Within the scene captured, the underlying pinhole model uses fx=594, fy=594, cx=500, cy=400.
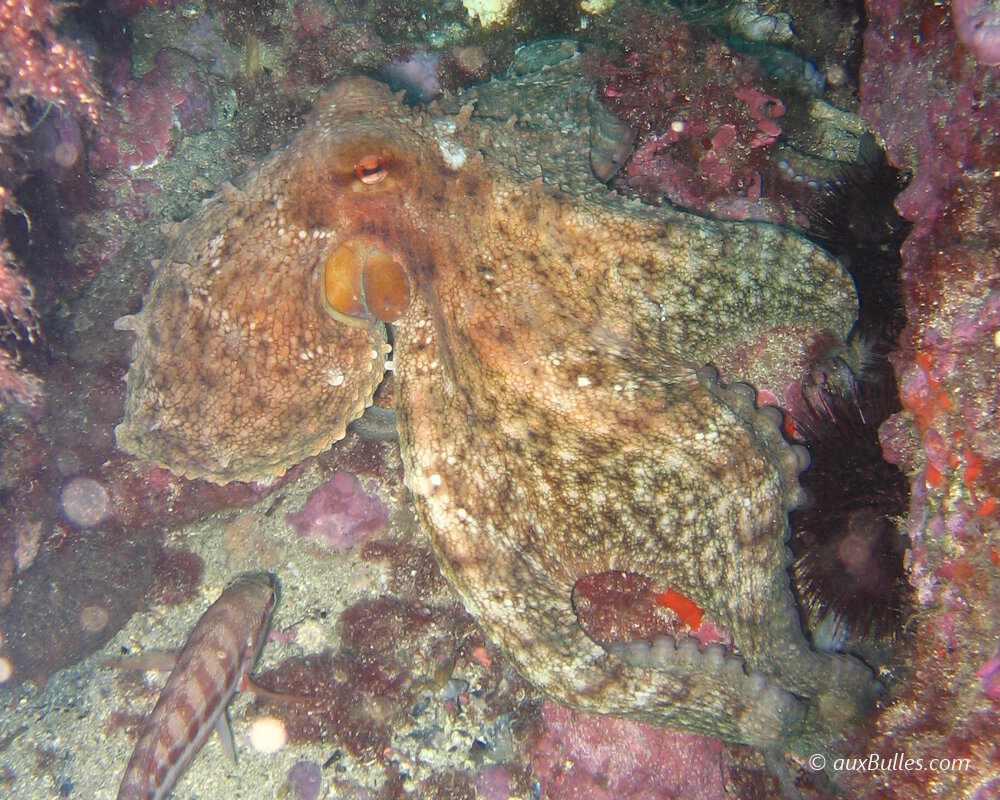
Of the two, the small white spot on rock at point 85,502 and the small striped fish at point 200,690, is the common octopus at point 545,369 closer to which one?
the small striped fish at point 200,690

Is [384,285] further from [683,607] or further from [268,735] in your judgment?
[268,735]

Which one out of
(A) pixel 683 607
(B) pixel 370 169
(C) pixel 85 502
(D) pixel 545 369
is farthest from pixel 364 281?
(C) pixel 85 502

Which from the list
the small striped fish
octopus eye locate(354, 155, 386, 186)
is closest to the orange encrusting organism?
octopus eye locate(354, 155, 386, 186)

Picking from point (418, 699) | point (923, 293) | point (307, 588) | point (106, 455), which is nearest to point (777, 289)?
point (923, 293)

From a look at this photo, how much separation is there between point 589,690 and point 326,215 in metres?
3.48

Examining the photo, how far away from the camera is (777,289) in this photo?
3.88 m

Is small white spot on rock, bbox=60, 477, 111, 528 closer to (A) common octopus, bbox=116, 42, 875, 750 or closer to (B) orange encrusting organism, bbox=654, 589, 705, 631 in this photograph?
(A) common octopus, bbox=116, 42, 875, 750

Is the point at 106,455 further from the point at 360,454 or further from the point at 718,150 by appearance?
the point at 718,150

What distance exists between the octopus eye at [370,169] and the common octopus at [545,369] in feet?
0.06

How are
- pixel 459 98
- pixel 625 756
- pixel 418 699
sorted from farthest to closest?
pixel 418 699, pixel 625 756, pixel 459 98

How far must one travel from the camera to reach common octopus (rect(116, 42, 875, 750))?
3721 mm

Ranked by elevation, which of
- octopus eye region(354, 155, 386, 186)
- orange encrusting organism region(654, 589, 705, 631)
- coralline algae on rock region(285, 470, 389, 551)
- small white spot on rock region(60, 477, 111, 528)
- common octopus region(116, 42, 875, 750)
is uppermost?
octopus eye region(354, 155, 386, 186)

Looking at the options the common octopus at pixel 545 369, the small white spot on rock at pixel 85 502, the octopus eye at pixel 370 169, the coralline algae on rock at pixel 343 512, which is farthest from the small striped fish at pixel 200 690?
the octopus eye at pixel 370 169

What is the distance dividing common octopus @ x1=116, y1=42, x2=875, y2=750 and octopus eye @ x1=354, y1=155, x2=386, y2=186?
0.06ft
